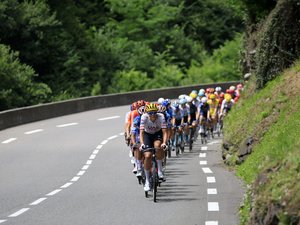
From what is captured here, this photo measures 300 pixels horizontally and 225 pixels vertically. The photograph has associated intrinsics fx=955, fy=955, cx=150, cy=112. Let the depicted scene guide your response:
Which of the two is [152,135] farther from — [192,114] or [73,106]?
[73,106]

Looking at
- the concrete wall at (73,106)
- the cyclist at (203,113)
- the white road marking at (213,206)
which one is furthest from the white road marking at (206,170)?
the concrete wall at (73,106)

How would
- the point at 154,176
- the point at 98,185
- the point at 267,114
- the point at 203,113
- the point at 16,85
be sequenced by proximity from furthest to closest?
the point at 16,85
the point at 203,113
the point at 267,114
the point at 98,185
the point at 154,176

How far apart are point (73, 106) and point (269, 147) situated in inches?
1141

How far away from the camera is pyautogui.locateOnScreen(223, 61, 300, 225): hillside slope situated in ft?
38.0

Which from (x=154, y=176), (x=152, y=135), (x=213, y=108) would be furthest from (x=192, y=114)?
(x=154, y=176)

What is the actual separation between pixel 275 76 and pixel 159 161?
929cm

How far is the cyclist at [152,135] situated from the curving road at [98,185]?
26.8 inches

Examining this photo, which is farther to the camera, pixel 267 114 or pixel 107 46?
pixel 107 46

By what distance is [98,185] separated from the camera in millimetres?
21312

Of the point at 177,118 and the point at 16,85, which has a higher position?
the point at 177,118

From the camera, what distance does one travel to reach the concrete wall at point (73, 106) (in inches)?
1575

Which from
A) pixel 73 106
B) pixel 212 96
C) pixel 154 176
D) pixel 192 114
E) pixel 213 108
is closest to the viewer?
pixel 154 176

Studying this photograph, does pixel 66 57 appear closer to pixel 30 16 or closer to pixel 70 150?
pixel 30 16

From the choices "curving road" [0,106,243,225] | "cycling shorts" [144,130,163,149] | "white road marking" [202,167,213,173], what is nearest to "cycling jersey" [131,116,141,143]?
"curving road" [0,106,243,225]
